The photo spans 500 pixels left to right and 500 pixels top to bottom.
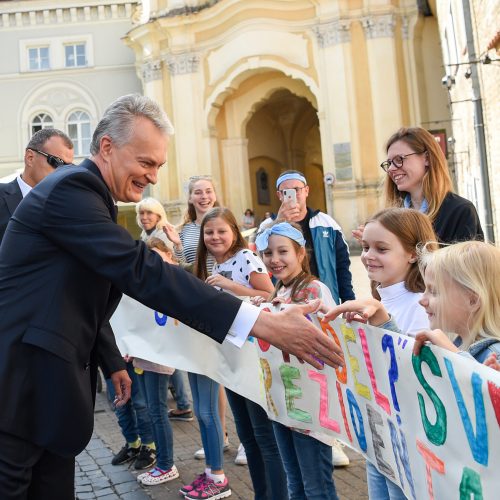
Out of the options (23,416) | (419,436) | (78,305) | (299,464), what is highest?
(78,305)

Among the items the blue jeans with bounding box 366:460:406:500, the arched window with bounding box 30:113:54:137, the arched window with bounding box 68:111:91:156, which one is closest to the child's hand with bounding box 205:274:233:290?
the blue jeans with bounding box 366:460:406:500

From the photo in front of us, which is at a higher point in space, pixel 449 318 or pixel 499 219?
pixel 499 219

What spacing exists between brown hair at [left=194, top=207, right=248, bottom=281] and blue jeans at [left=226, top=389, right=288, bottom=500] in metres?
1.13

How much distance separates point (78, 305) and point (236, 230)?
2485 millimetres

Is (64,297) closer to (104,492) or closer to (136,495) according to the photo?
(136,495)

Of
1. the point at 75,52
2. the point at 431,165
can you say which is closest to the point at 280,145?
the point at 75,52

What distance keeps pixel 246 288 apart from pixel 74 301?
2.15 m

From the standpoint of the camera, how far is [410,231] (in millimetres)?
3537

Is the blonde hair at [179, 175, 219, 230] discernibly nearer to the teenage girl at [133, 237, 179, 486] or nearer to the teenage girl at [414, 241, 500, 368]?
the teenage girl at [133, 237, 179, 486]

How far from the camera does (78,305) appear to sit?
2.80 meters

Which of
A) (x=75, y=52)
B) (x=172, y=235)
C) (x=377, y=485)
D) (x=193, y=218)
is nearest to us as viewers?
(x=377, y=485)

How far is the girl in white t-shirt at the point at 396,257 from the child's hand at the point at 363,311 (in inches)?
17.1

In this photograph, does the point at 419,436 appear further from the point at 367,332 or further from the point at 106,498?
the point at 106,498

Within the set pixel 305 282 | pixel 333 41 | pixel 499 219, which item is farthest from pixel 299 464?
pixel 333 41
